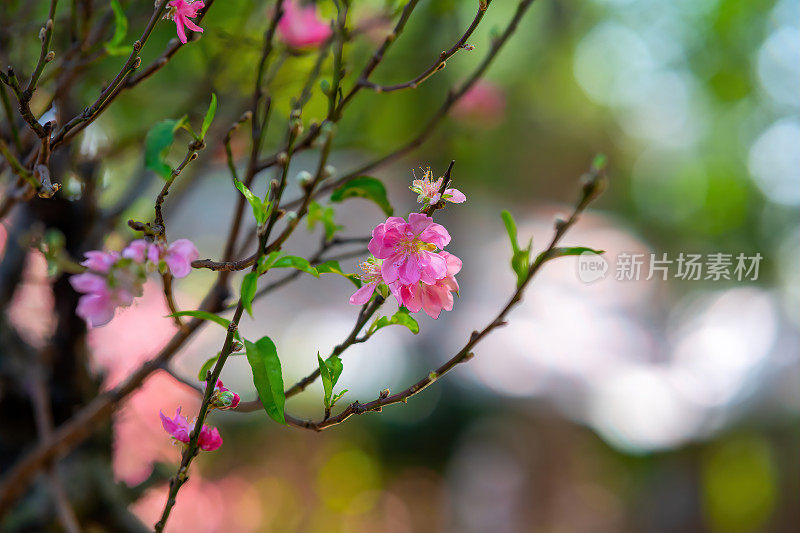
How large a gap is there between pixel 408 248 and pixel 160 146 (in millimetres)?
120

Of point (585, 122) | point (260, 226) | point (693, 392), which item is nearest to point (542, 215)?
point (585, 122)

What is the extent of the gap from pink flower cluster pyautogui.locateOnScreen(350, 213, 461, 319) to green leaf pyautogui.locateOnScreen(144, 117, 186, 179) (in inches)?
3.8

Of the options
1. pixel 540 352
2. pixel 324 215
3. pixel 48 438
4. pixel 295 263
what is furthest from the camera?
pixel 540 352

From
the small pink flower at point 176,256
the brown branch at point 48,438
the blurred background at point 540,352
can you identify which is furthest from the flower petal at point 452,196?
the blurred background at point 540,352

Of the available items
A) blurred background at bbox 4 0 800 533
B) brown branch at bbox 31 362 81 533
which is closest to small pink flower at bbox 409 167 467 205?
brown branch at bbox 31 362 81 533

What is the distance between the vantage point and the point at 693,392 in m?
1.98

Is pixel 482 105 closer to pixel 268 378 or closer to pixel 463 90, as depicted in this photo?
pixel 463 90

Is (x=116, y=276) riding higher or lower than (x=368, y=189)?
lower

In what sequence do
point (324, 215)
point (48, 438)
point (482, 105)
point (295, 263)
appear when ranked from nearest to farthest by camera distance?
point (295, 263) → point (324, 215) → point (48, 438) → point (482, 105)

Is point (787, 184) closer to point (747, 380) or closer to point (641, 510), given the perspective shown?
point (747, 380)

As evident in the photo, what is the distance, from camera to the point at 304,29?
615 mm

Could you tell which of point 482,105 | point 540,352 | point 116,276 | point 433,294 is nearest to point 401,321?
point 433,294

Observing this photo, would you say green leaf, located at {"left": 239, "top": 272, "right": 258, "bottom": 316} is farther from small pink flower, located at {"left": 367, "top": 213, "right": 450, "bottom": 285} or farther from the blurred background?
the blurred background

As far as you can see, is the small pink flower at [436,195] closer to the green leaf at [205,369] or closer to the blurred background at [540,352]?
the green leaf at [205,369]
